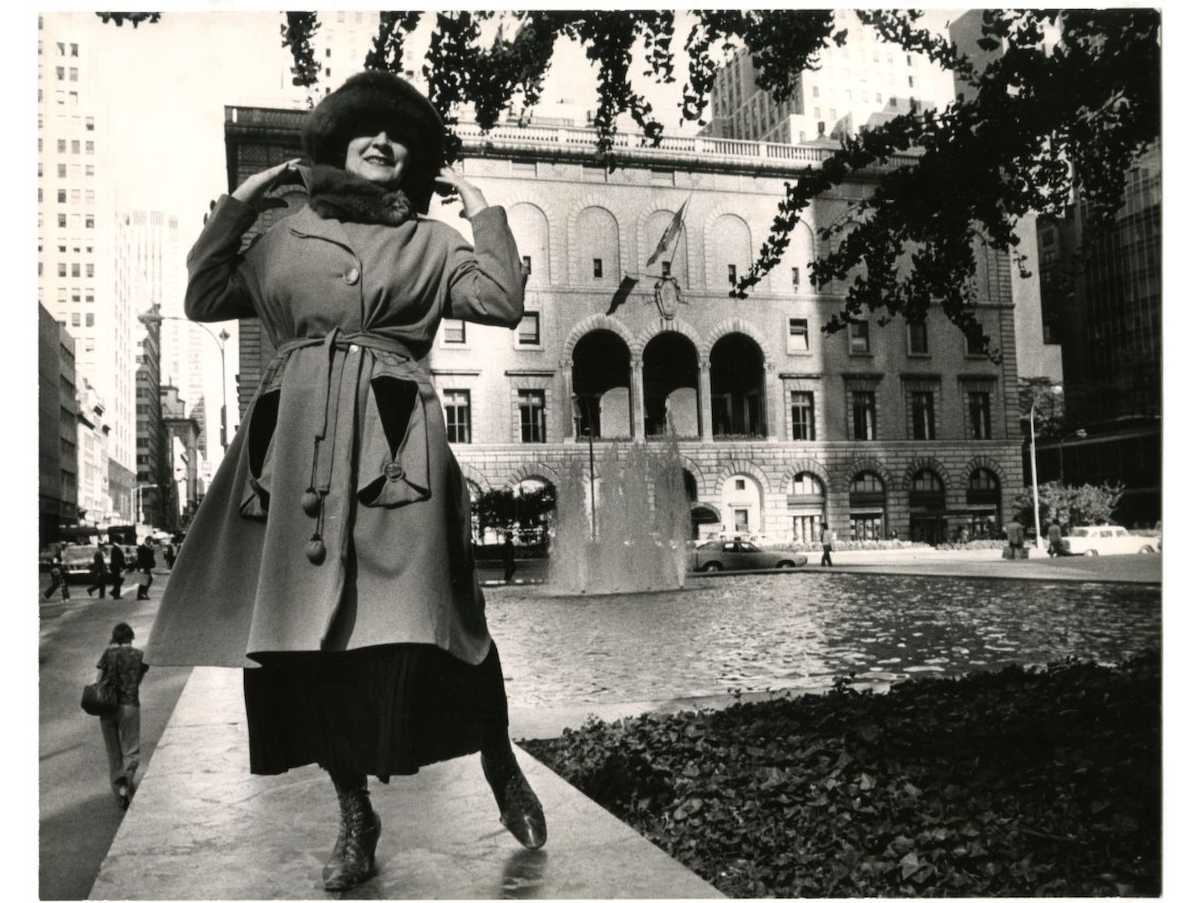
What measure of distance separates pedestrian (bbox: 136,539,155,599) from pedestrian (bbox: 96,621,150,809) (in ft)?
1.74

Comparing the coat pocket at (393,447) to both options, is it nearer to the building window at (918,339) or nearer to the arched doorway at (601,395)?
the arched doorway at (601,395)

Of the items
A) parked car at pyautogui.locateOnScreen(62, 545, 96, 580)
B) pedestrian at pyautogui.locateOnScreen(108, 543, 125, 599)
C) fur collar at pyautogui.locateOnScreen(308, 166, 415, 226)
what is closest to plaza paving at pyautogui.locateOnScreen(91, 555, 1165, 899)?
pedestrian at pyautogui.locateOnScreen(108, 543, 125, 599)

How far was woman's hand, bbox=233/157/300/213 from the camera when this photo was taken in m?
2.35

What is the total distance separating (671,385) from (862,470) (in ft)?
4.66

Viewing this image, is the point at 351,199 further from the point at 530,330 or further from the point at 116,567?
the point at 116,567

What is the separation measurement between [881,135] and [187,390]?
3232mm

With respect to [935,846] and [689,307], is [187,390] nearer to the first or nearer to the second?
[689,307]

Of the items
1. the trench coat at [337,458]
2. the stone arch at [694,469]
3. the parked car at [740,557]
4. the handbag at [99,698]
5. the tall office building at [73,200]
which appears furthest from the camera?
the parked car at [740,557]

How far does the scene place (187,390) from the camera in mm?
4551

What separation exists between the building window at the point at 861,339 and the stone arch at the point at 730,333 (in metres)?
0.81

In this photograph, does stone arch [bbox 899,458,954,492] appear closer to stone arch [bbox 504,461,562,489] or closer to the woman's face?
stone arch [bbox 504,461,562,489]

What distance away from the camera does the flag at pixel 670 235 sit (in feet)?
18.7

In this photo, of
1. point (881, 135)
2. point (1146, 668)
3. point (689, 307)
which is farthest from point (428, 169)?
point (689, 307)

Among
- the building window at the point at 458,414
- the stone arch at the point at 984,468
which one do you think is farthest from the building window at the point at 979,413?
the building window at the point at 458,414
